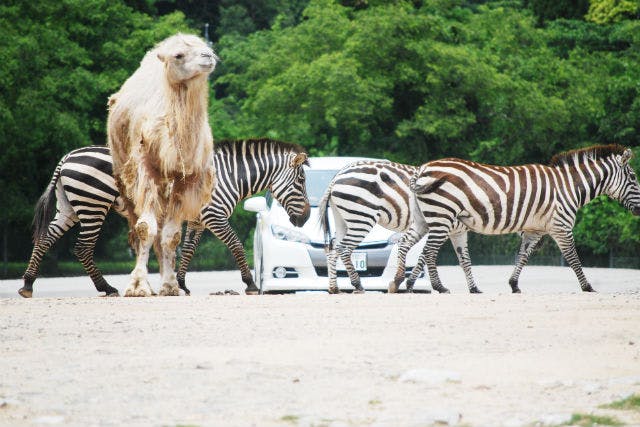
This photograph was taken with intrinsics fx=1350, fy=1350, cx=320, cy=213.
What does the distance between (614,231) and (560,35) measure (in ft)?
32.6

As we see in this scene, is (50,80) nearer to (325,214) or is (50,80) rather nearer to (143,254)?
(325,214)

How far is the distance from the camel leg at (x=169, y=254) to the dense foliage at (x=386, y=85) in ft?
68.3

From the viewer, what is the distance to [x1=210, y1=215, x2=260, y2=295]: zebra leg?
16.1m

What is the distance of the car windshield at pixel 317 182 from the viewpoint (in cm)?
1867

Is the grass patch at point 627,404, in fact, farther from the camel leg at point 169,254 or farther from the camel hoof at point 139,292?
the camel leg at point 169,254

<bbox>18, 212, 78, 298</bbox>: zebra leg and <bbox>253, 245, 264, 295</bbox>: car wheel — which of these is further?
<bbox>253, 245, 264, 295</bbox>: car wheel

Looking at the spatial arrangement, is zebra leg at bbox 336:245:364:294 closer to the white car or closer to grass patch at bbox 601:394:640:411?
the white car

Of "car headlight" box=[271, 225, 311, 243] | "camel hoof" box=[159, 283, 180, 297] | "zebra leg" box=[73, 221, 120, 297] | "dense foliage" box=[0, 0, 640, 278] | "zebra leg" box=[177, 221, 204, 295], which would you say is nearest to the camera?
"camel hoof" box=[159, 283, 180, 297]

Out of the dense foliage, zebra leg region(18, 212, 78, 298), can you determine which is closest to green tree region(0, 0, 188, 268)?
the dense foliage

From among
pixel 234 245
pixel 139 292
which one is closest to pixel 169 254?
pixel 139 292

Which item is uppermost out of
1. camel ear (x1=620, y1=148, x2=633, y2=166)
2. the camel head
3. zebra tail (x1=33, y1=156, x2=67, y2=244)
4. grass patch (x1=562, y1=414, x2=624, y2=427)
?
the camel head

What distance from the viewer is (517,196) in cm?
1691

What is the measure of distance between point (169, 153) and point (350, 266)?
3.84m

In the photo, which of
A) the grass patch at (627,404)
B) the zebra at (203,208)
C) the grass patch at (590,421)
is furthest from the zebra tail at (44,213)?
the grass patch at (590,421)
